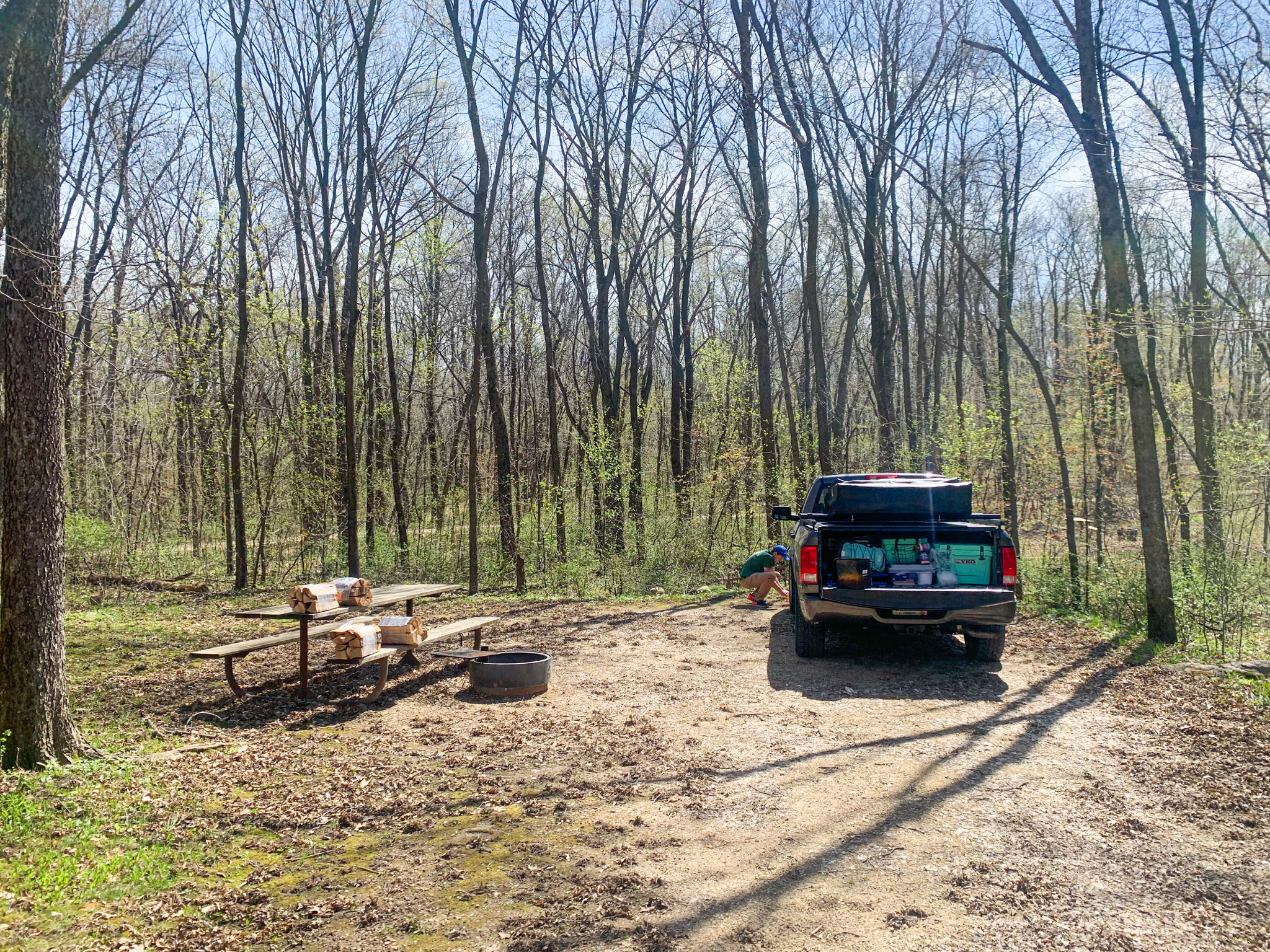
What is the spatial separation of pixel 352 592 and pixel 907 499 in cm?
542

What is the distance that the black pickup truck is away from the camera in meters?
7.59

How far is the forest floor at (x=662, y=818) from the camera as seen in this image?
333 cm

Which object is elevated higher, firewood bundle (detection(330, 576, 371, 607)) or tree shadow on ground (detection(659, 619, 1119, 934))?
firewood bundle (detection(330, 576, 371, 607))

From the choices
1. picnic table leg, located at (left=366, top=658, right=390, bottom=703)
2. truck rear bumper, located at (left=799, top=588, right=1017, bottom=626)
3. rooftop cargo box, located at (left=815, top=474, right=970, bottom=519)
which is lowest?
picnic table leg, located at (left=366, top=658, right=390, bottom=703)

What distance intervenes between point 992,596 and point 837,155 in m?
15.0

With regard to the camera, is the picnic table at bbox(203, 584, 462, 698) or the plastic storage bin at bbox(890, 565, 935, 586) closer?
the picnic table at bbox(203, 584, 462, 698)

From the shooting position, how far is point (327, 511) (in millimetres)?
16844

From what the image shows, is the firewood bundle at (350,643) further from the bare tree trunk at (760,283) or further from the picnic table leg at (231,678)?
the bare tree trunk at (760,283)

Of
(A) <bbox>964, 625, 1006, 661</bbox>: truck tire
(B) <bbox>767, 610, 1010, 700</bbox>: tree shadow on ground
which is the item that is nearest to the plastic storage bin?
(B) <bbox>767, 610, 1010, 700</bbox>: tree shadow on ground

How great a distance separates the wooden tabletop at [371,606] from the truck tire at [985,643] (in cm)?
545

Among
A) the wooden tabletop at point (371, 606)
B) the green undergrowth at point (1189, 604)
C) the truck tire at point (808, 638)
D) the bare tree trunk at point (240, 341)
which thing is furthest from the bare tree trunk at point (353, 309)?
the green undergrowth at point (1189, 604)

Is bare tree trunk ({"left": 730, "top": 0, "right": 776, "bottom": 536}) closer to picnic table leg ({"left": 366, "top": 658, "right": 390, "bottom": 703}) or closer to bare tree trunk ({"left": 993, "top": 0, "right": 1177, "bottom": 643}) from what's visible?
bare tree trunk ({"left": 993, "top": 0, "right": 1177, "bottom": 643})

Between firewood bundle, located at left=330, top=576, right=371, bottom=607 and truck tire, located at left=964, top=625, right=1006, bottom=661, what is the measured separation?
19.0 ft

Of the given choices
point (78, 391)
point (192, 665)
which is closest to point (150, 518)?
point (78, 391)
